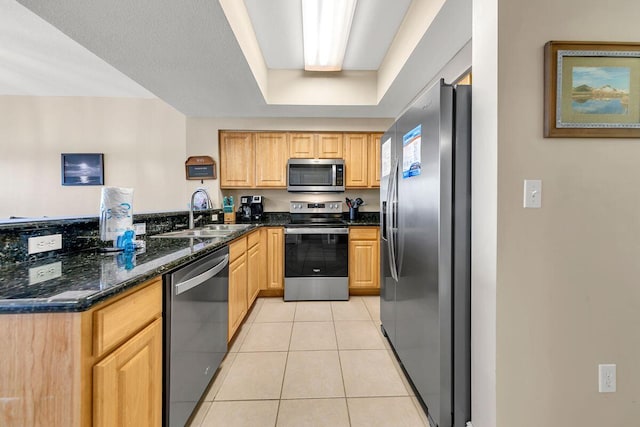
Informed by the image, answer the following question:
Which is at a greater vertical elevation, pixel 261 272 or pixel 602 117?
pixel 602 117

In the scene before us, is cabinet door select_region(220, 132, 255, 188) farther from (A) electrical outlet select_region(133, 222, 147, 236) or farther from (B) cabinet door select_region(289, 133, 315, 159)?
(A) electrical outlet select_region(133, 222, 147, 236)

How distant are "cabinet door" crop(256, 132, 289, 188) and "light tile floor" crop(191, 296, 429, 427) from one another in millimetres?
1945

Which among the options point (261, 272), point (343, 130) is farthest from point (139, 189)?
point (343, 130)

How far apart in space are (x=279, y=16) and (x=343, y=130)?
171 centimetres

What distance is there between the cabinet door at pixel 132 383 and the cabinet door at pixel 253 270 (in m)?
1.71

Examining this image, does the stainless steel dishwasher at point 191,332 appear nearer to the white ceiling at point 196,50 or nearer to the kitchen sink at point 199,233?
the kitchen sink at point 199,233

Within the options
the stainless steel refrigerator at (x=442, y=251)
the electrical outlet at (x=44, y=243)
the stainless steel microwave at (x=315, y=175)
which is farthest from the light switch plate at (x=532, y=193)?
the stainless steel microwave at (x=315, y=175)

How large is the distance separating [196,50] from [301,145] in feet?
6.06

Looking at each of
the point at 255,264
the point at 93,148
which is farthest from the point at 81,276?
the point at 93,148

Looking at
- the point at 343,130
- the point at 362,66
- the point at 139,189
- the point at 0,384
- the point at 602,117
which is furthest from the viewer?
the point at 139,189

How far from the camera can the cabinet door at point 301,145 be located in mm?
3834

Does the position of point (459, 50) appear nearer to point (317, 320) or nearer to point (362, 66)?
point (362, 66)

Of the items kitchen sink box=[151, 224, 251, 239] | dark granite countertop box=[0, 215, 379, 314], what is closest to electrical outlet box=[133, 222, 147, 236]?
kitchen sink box=[151, 224, 251, 239]

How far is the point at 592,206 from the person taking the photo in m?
1.17
